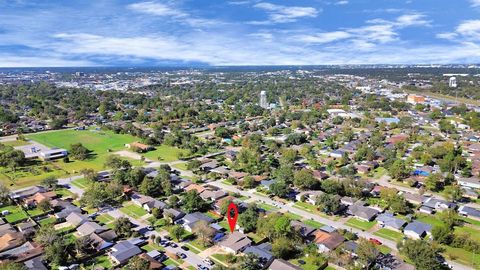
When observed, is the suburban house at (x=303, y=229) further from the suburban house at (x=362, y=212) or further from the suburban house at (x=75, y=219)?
the suburban house at (x=75, y=219)

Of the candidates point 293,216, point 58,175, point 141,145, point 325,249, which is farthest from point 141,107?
point 325,249

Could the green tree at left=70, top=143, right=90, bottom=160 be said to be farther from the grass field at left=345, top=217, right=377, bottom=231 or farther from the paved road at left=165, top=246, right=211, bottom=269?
the grass field at left=345, top=217, right=377, bottom=231

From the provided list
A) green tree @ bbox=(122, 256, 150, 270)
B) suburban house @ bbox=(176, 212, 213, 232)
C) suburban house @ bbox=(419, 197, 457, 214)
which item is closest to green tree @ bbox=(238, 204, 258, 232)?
suburban house @ bbox=(176, 212, 213, 232)

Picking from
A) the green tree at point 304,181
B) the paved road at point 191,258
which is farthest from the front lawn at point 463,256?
the paved road at point 191,258

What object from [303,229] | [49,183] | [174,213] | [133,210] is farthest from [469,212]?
[49,183]

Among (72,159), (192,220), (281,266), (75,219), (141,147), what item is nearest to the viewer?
(281,266)

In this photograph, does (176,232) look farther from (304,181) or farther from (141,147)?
(141,147)

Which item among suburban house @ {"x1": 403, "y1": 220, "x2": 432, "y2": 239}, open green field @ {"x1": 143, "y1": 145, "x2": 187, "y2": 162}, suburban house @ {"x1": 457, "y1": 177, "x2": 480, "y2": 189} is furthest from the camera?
open green field @ {"x1": 143, "y1": 145, "x2": 187, "y2": 162}
